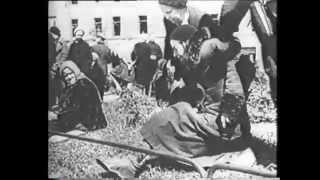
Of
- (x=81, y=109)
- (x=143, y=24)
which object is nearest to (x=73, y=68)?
(x=81, y=109)

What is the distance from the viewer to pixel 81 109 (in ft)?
22.7

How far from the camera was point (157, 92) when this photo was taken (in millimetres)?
6836

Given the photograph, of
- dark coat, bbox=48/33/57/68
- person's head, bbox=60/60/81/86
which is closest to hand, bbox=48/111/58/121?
person's head, bbox=60/60/81/86

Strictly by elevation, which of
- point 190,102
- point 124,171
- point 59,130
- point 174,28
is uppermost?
point 174,28

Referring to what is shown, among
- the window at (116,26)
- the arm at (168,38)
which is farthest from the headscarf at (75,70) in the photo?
the arm at (168,38)

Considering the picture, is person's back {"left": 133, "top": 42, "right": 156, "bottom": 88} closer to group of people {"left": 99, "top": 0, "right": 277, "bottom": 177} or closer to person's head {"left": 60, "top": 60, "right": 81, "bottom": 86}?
group of people {"left": 99, "top": 0, "right": 277, "bottom": 177}

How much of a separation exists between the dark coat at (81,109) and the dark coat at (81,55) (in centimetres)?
19

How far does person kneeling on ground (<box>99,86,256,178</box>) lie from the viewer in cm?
669

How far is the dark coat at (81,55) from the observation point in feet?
22.7
